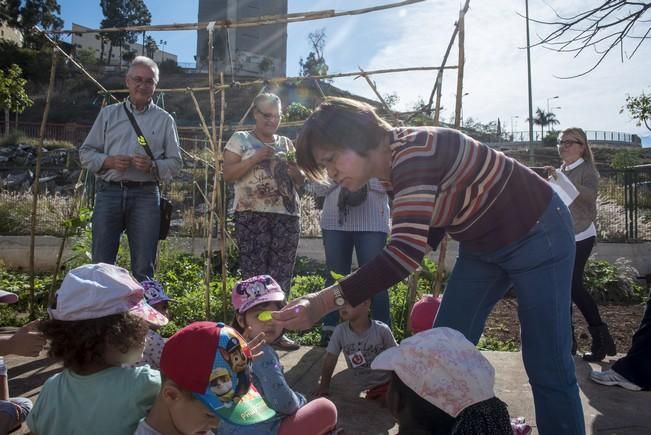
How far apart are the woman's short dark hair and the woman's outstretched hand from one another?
0.50 meters

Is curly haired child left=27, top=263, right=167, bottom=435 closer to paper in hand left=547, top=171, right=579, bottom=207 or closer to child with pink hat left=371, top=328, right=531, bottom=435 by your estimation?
child with pink hat left=371, top=328, right=531, bottom=435

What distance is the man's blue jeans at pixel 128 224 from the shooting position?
13.4ft

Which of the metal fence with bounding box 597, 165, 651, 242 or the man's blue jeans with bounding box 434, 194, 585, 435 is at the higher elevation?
the metal fence with bounding box 597, 165, 651, 242

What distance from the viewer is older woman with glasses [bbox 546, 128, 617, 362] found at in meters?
4.17

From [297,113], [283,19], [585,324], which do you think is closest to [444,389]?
[283,19]

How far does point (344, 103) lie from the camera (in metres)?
2.12

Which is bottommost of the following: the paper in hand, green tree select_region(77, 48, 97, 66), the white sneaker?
the white sneaker

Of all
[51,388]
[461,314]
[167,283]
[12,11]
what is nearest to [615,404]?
[461,314]

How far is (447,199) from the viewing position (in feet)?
6.92

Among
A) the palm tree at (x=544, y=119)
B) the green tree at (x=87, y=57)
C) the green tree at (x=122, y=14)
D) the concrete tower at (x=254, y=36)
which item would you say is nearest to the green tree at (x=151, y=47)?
the green tree at (x=122, y=14)

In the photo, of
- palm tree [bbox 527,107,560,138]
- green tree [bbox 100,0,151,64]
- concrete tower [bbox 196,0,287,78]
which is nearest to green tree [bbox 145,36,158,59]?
green tree [bbox 100,0,151,64]

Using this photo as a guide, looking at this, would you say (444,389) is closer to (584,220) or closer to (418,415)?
(418,415)

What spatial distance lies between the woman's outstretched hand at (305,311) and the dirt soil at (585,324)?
3643 millimetres

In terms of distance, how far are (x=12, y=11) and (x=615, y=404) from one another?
55.1 m
